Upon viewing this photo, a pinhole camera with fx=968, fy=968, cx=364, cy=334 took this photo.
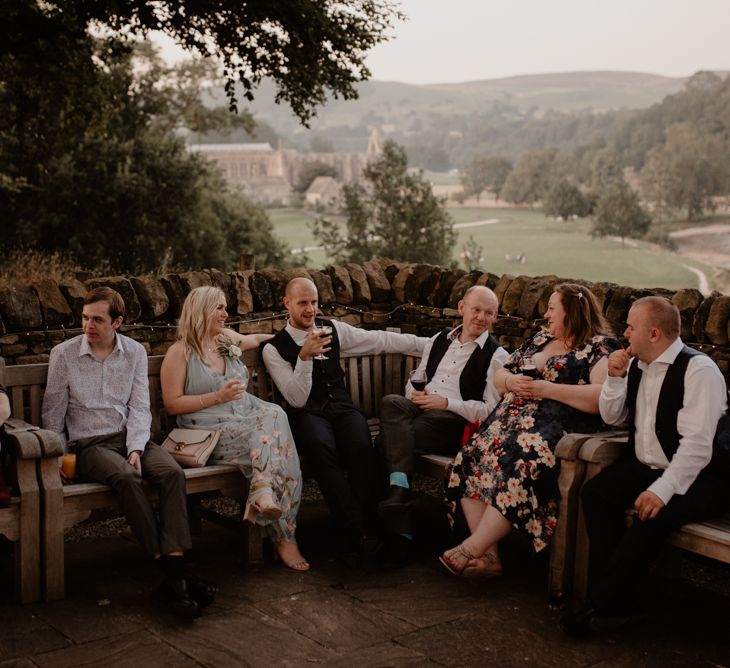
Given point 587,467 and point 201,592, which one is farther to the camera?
point 587,467

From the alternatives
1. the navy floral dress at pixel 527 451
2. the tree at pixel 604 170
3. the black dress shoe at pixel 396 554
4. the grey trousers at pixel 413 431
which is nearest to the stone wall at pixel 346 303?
the navy floral dress at pixel 527 451

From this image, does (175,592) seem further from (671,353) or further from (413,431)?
(671,353)

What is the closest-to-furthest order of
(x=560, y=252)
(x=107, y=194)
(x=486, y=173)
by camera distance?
1. (x=107, y=194)
2. (x=560, y=252)
3. (x=486, y=173)

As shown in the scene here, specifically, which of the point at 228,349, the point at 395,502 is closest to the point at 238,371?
the point at 228,349

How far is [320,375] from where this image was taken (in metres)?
5.30

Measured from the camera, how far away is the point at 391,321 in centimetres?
673

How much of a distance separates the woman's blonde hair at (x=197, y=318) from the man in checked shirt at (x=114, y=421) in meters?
0.26

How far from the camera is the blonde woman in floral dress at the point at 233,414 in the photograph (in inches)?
184

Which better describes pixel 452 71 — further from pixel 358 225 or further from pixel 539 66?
pixel 358 225

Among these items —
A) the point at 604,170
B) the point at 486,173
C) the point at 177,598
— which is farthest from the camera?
the point at 486,173

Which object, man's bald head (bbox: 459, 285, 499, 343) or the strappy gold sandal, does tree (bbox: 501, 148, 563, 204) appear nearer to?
man's bald head (bbox: 459, 285, 499, 343)

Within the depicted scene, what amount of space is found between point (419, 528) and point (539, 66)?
3565 cm

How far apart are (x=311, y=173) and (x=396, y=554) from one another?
36.3 metres

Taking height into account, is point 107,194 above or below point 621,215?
above
